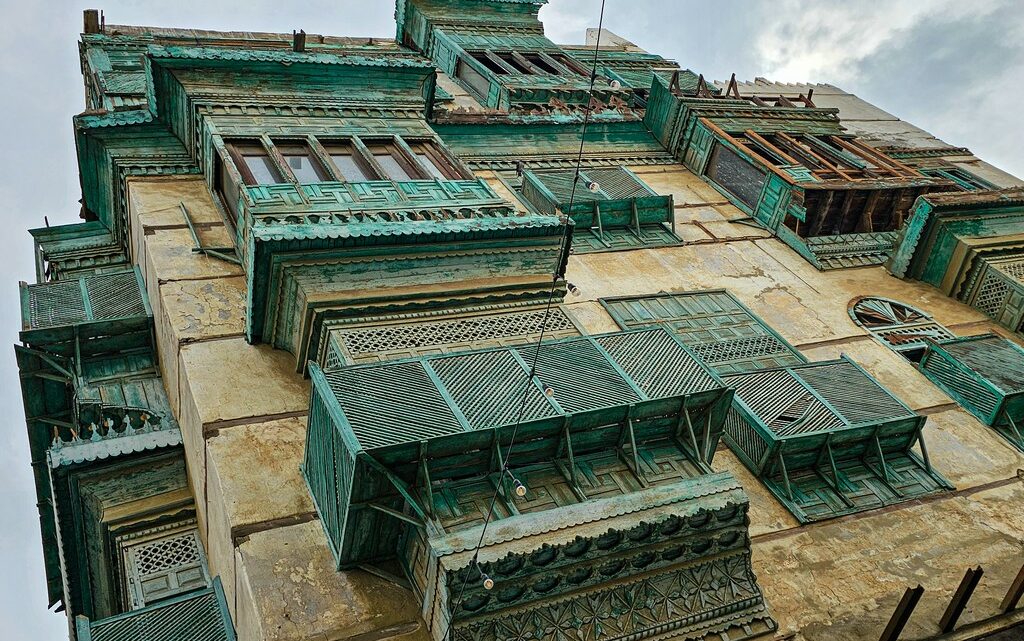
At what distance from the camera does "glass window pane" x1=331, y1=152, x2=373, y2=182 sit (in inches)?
434

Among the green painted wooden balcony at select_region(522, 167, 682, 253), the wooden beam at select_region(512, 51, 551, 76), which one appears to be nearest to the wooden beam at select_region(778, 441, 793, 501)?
the green painted wooden balcony at select_region(522, 167, 682, 253)

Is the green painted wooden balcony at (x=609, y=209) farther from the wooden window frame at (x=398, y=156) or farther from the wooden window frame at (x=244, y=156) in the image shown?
the wooden window frame at (x=244, y=156)

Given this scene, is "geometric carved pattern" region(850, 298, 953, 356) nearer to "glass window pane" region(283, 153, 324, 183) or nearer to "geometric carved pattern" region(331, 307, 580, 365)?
"geometric carved pattern" region(331, 307, 580, 365)

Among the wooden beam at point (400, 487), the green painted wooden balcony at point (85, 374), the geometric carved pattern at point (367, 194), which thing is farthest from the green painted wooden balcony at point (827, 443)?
the green painted wooden balcony at point (85, 374)

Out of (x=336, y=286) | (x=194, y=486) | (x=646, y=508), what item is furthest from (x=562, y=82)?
(x=646, y=508)

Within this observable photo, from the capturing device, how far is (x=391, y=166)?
1150 centimetres

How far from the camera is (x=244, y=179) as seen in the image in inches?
412

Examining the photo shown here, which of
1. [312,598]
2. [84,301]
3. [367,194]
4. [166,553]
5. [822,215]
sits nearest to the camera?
[312,598]

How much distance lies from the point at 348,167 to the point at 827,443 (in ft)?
21.6

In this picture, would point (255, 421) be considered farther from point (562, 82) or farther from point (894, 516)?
point (562, 82)

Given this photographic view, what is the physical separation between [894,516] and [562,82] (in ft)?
38.6

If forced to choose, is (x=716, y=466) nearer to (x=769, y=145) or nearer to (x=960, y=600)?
(x=960, y=600)

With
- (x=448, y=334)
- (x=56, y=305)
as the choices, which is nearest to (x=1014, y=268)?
(x=448, y=334)

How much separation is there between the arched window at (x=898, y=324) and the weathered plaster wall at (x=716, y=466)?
218mm
